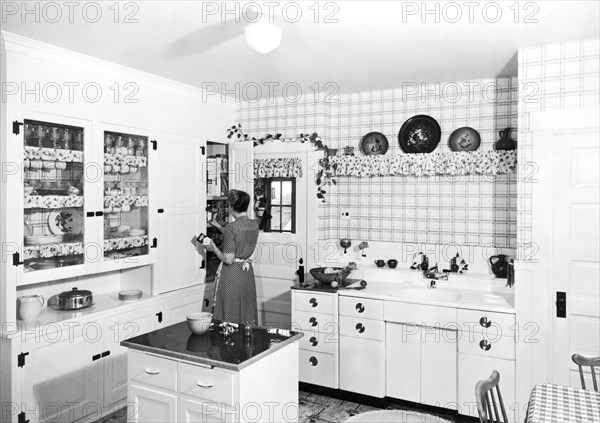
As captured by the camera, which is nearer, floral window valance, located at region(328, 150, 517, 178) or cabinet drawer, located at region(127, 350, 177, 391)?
cabinet drawer, located at region(127, 350, 177, 391)

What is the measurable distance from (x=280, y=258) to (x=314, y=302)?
0.89m

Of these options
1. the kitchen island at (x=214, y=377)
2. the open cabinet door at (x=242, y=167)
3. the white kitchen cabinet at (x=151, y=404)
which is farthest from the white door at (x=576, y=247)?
the open cabinet door at (x=242, y=167)

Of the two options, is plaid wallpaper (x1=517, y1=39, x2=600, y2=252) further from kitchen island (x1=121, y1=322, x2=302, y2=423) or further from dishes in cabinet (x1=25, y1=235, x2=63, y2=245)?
dishes in cabinet (x1=25, y1=235, x2=63, y2=245)

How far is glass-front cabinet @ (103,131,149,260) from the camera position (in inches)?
151

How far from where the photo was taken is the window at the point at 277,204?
191 inches

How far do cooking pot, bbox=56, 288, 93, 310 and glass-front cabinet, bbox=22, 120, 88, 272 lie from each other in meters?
0.25

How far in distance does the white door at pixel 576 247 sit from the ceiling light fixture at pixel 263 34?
79.9 inches

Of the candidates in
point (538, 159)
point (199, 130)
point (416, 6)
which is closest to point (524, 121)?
point (538, 159)

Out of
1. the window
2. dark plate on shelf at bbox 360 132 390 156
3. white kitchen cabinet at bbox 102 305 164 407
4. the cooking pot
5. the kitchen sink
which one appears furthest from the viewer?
the window

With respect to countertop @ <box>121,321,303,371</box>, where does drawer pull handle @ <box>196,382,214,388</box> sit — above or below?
below

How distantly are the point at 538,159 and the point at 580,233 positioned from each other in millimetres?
562

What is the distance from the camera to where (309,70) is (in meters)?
3.90

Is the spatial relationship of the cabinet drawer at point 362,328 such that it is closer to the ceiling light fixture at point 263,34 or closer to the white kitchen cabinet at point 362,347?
the white kitchen cabinet at point 362,347

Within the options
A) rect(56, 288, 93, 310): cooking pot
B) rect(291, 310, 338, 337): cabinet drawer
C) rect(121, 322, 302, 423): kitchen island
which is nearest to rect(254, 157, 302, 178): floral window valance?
rect(291, 310, 338, 337): cabinet drawer
